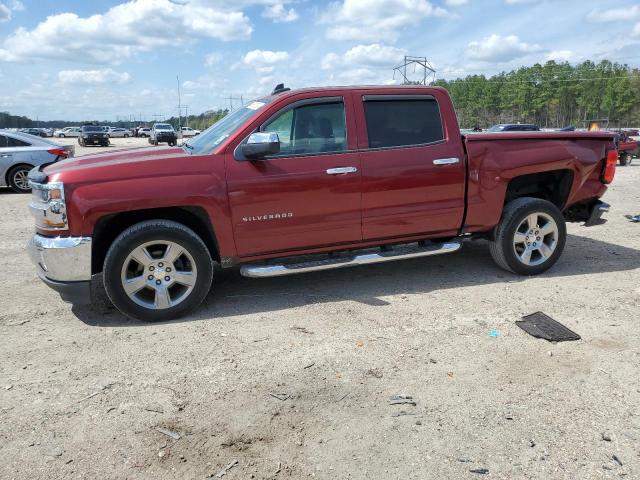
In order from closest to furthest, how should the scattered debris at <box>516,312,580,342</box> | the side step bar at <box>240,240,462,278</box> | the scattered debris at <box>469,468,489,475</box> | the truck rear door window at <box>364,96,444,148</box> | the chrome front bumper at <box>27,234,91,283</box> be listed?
the scattered debris at <box>469,468,489,475</box> < the scattered debris at <box>516,312,580,342</box> < the chrome front bumper at <box>27,234,91,283</box> < the side step bar at <box>240,240,462,278</box> < the truck rear door window at <box>364,96,444,148</box>

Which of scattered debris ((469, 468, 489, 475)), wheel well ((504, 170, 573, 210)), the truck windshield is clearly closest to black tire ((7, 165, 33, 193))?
the truck windshield

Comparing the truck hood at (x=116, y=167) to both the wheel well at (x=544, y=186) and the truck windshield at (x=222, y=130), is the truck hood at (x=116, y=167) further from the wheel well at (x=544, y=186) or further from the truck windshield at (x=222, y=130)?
the wheel well at (x=544, y=186)

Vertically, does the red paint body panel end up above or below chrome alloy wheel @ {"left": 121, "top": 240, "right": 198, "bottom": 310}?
above

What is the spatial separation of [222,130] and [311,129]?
894mm

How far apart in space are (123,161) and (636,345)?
13.9 ft

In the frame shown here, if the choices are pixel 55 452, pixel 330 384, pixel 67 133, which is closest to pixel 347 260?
pixel 330 384

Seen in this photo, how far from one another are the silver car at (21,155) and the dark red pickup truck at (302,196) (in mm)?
8527

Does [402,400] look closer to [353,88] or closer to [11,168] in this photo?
[353,88]

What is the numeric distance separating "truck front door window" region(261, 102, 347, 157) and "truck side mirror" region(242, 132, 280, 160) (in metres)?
0.25

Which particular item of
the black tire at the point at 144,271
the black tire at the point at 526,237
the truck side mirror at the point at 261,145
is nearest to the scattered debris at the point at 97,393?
the black tire at the point at 144,271

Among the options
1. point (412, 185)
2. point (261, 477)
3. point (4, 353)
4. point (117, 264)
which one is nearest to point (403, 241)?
point (412, 185)

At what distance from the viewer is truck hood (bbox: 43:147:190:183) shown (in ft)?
13.3

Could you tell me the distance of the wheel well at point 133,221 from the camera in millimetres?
4336

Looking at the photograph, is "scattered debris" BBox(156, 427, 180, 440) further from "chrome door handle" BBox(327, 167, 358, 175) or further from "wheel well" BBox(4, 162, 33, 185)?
"wheel well" BBox(4, 162, 33, 185)
